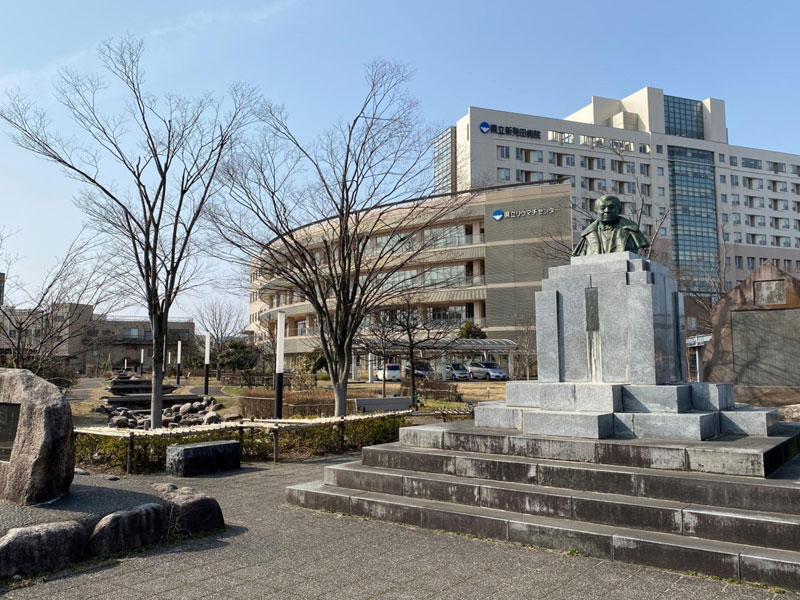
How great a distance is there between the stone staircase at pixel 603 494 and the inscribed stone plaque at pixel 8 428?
118 inches

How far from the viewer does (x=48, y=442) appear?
5410 millimetres

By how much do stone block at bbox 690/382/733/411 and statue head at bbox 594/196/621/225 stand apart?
98.9 inches

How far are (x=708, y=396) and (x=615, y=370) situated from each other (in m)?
1.11

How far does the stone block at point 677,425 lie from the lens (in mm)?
6426

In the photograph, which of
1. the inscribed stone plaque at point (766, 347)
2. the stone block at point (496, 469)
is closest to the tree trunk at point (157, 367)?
the stone block at point (496, 469)

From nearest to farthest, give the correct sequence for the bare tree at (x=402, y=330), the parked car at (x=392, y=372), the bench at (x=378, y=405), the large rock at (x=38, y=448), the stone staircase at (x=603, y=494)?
the stone staircase at (x=603, y=494) < the large rock at (x=38, y=448) < the bench at (x=378, y=405) < the bare tree at (x=402, y=330) < the parked car at (x=392, y=372)

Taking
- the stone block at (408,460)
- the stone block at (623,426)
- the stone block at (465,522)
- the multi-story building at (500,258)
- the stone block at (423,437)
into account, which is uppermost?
the multi-story building at (500,258)

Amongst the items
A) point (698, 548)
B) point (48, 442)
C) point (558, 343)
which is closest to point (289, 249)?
point (558, 343)

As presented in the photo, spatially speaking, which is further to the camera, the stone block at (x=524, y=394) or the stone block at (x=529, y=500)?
the stone block at (x=524, y=394)

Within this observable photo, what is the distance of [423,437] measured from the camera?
7691 mm

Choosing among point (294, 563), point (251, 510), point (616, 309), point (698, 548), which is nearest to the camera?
point (698, 548)

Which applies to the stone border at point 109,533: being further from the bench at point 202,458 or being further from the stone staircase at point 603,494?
the bench at point 202,458

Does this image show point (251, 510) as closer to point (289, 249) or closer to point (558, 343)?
point (558, 343)

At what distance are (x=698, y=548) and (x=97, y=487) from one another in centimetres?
566
